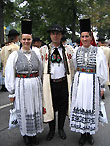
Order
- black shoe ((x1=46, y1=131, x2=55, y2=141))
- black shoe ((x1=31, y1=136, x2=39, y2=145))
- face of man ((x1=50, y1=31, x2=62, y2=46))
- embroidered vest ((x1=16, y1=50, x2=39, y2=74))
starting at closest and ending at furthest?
embroidered vest ((x1=16, y1=50, x2=39, y2=74)), face of man ((x1=50, y1=31, x2=62, y2=46)), black shoe ((x1=31, y1=136, x2=39, y2=145)), black shoe ((x1=46, y1=131, x2=55, y2=141))

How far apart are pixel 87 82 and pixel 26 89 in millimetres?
1002

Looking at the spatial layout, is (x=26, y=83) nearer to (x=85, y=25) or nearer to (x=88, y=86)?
(x=88, y=86)

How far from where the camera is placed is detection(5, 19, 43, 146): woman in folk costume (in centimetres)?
331

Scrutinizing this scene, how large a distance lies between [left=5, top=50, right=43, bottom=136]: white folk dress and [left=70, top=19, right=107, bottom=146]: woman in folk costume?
0.65 m

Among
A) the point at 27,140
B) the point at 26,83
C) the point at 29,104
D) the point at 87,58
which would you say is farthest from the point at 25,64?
the point at 27,140

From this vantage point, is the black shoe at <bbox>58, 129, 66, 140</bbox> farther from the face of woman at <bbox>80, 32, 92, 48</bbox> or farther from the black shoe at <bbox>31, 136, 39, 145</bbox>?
the face of woman at <bbox>80, 32, 92, 48</bbox>

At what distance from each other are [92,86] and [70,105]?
561mm

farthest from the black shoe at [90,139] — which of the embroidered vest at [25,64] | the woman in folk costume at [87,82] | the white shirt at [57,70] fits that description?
the embroidered vest at [25,64]

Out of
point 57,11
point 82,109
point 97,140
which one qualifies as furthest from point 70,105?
point 57,11

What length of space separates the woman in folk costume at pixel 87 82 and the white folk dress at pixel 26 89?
651 mm

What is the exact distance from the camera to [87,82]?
3350 mm

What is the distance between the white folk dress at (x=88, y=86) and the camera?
3350mm

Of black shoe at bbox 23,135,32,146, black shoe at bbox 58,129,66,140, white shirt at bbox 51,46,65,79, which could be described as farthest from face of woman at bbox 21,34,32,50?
black shoe at bbox 58,129,66,140

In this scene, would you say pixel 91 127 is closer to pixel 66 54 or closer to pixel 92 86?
pixel 92 86
